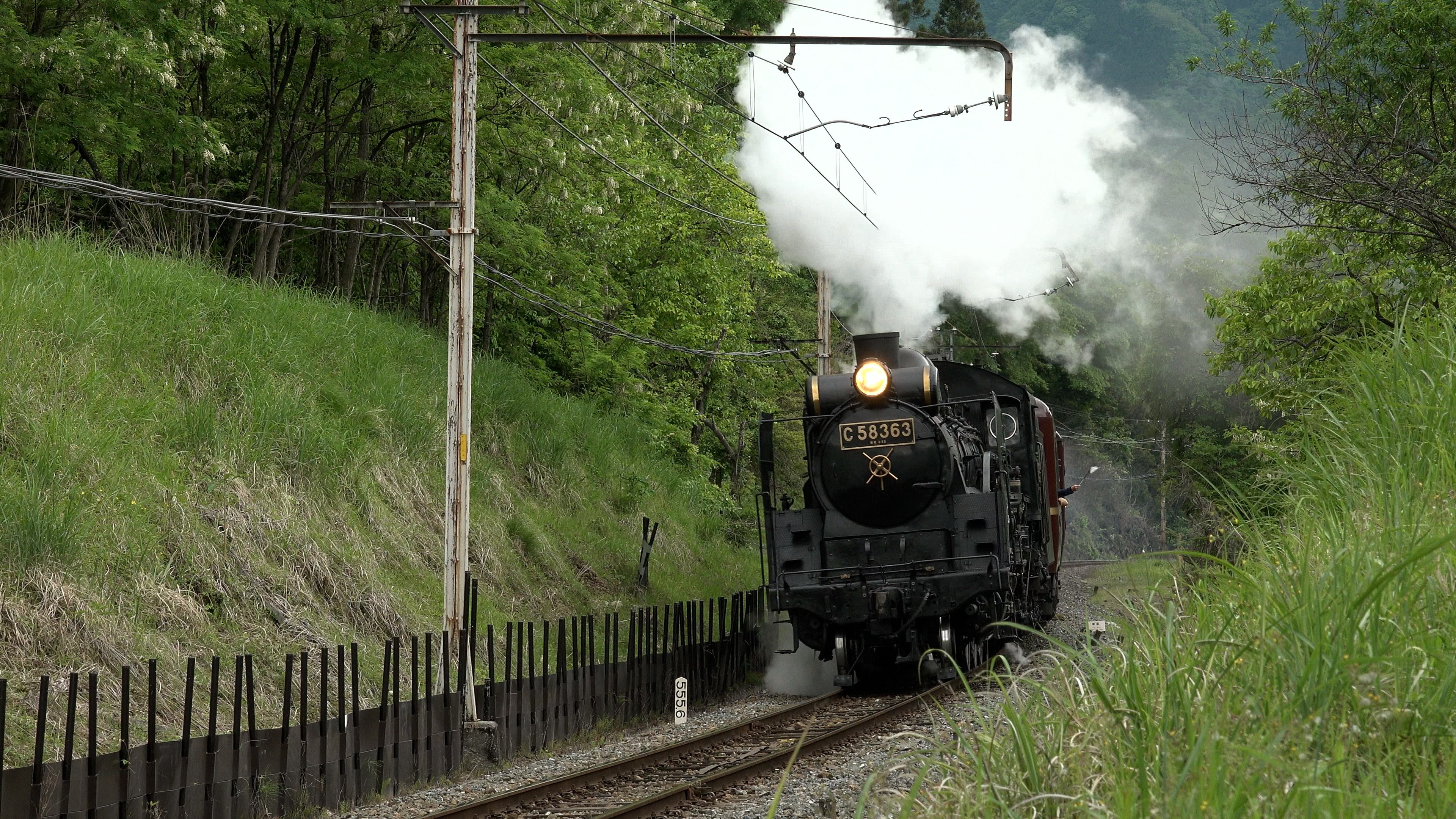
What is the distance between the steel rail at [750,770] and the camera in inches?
296

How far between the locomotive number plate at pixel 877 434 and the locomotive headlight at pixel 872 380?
0.31 m

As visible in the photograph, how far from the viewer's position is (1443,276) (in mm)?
9805

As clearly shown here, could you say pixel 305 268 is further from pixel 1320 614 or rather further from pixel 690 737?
pixel 1320 614

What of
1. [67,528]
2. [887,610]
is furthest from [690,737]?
[67,528]

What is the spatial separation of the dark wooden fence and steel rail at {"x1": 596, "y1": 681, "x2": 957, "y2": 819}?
6.92 ft

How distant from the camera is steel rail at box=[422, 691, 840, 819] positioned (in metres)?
7.61

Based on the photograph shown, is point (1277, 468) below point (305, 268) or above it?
below

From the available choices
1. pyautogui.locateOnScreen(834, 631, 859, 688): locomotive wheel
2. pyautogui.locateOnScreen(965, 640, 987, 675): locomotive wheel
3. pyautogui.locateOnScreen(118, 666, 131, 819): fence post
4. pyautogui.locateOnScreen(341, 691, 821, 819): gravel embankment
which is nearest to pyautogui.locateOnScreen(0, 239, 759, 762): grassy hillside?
pyautogui.locateOnScreen(118, 666, 131, 819): fence post

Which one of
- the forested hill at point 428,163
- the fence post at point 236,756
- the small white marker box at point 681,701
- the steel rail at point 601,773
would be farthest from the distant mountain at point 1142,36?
the fence post at point 236,756

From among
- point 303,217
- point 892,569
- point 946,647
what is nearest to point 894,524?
point 892,569

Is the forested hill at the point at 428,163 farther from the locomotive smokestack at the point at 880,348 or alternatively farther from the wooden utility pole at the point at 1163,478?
the wooden utility pole at the point at 1163,478

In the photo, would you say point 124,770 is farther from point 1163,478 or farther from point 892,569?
point 1163,478

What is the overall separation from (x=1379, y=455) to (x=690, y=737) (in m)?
6.70

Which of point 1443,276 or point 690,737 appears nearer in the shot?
point 1443,276
